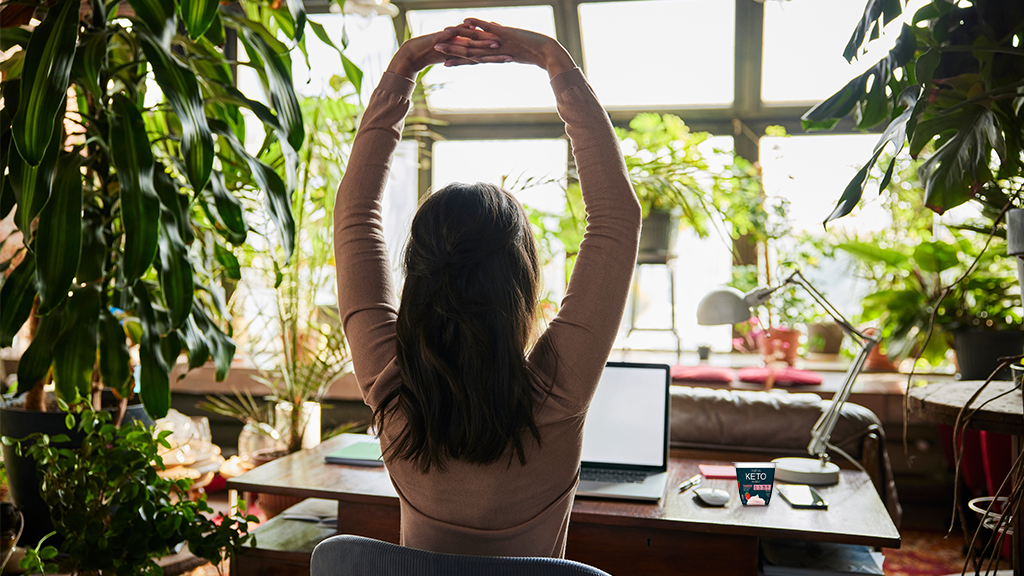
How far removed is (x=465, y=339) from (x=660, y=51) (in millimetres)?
4686

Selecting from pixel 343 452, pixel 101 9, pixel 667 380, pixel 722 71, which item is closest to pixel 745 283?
pixel 722 71

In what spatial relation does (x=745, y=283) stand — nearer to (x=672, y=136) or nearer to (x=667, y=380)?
(x=672, y=136)

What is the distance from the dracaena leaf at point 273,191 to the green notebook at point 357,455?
57 centimetres

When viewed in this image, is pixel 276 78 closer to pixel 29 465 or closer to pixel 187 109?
pixel 187 109

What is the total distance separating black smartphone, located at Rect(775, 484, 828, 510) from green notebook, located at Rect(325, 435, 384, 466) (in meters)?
1.02

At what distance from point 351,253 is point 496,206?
0.22 metres

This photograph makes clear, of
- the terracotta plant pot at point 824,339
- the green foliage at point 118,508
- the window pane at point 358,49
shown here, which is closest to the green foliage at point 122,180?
the green foliage at point 118,508

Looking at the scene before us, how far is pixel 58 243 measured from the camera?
4.82ft

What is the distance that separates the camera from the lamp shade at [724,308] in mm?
1922

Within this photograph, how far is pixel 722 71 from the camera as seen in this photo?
5117 mm

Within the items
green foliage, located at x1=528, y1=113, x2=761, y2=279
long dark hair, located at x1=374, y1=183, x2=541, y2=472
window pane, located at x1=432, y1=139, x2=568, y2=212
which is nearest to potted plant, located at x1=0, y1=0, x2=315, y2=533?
long dark hair, located at x1=374, y1=183, x2=541, y2=472

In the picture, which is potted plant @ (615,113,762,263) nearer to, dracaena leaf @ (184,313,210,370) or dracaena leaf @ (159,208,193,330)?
dracaena leaf @ (184,313,210,370)

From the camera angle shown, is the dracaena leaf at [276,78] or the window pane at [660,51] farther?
the window pane at [660,51]

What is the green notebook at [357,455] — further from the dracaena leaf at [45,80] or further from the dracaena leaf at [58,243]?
the dracaena leaf at [45,80]
